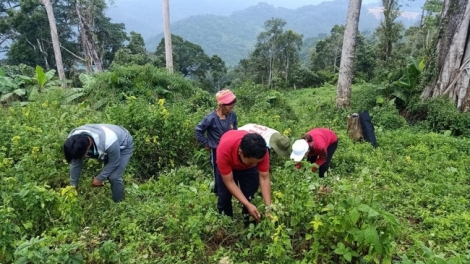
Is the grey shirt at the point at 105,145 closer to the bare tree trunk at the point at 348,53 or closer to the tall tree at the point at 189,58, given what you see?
the bare tree trunk at the point at 348,53

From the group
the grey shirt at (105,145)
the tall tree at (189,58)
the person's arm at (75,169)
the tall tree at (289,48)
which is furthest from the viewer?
the tall tree at (189,58)

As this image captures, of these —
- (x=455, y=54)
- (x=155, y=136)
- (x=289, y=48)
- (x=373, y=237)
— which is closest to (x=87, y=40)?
(x=289, y=48)

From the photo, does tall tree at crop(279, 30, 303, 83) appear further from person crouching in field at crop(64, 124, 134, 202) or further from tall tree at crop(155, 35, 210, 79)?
person crouching in field at crop(64, 124, 134, 202)

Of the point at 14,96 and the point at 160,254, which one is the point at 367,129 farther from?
the point at 14,96

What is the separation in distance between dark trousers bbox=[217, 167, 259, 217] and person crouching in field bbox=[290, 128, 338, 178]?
941 millimetres

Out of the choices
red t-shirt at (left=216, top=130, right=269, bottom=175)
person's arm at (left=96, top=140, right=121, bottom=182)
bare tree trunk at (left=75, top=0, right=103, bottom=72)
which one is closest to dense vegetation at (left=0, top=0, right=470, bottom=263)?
person's arm at (left=96, top=140, right=121, bottom=182)

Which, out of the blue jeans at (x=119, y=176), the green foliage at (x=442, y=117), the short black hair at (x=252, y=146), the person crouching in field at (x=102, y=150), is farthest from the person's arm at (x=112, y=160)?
the green foliage at (x=442, y=117)

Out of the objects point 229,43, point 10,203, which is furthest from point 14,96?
point 229,43

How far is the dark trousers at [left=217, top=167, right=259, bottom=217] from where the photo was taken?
3336mm

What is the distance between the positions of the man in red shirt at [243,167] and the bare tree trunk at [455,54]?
7.39m

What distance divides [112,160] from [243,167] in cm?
153

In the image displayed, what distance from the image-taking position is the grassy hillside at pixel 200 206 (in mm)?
2842

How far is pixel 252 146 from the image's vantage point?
276cm

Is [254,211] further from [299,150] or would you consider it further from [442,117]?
[442,117]
